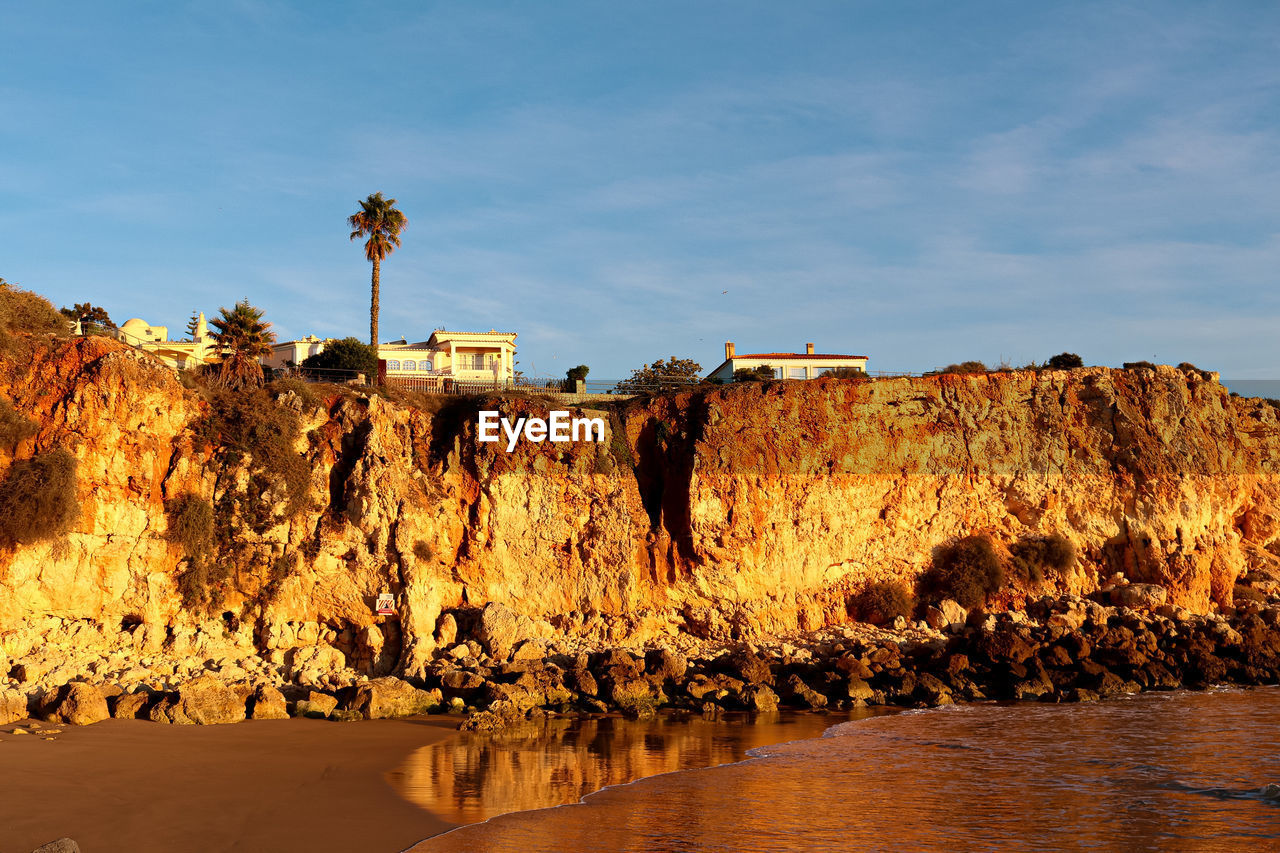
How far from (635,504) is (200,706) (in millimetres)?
12963

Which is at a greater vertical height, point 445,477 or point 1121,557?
point 445,477

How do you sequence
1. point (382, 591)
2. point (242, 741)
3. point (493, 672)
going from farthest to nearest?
point (382, 591)
point (493, 672)
point (242, 741)

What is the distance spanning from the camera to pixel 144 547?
77.9ft

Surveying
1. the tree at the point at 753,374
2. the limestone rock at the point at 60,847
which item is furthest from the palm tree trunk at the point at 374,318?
the limestone rock at the point at 60,847

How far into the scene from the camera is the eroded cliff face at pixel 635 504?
23.8m

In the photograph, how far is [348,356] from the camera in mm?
39406

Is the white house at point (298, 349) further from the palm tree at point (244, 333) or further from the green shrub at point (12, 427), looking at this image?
the green shrub at point (12, 427)

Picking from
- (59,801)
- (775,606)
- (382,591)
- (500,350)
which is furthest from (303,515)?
(500,350)

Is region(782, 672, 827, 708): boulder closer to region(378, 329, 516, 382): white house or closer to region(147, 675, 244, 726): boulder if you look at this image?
region(147, 675, 244, 726): boulder

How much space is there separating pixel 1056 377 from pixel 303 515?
2519cm

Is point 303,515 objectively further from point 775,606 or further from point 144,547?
point 775,606

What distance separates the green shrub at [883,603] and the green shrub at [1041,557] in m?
3.86

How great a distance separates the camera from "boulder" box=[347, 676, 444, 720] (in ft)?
68.1

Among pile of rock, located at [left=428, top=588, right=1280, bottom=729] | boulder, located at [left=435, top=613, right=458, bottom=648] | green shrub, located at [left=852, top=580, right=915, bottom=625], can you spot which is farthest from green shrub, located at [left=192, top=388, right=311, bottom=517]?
green shrub, located at [left=852, top=580, right=915, bottom=625]
